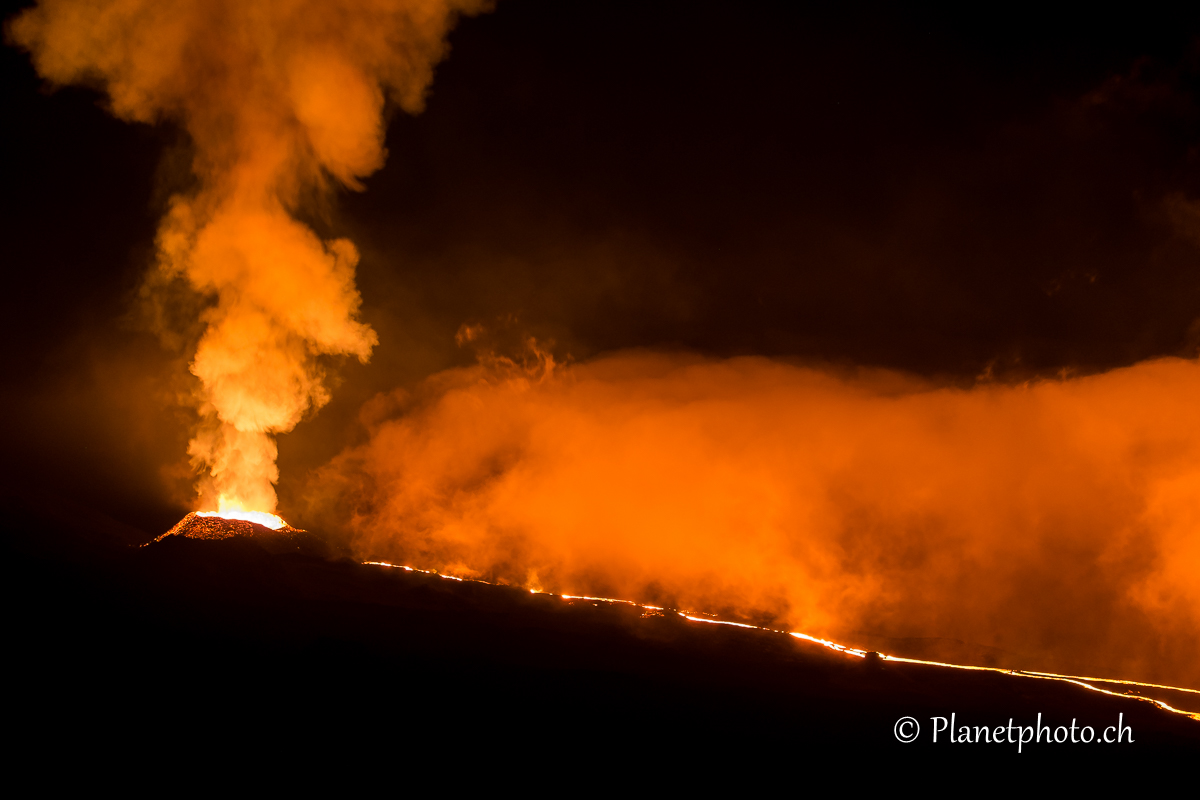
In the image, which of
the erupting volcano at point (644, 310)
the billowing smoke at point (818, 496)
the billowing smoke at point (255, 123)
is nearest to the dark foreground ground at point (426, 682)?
the erupting volcano at point (644, 310)

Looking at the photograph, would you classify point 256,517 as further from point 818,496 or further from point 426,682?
point 818,496

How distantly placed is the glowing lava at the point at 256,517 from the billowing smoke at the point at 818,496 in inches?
43.2

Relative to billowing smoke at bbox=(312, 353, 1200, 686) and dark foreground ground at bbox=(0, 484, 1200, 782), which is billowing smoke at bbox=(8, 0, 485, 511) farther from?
dark foreground ground at bbox=(0, 484, 1200, 782)

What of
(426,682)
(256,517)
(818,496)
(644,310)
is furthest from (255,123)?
(818,496)

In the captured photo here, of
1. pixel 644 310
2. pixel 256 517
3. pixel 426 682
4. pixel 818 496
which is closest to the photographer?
pixel 426 682

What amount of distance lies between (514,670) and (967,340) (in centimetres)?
563

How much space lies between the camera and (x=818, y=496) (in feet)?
24.4

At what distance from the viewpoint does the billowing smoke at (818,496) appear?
6.65m

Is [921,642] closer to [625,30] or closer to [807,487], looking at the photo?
[807,487]

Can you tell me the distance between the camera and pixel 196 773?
374cm

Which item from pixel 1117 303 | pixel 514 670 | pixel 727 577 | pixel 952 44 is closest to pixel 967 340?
pixel 1117 303

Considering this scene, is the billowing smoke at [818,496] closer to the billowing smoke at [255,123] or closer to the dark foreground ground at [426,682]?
the billowing smoke at [255,123]

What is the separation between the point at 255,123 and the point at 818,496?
23.9 ft

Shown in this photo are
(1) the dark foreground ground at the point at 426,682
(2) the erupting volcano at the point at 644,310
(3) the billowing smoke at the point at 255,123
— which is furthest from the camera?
(3) the billowing smoke at the point at 255,123
